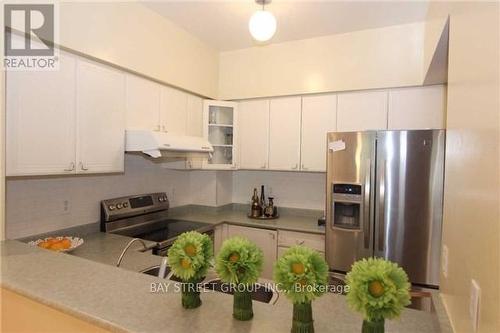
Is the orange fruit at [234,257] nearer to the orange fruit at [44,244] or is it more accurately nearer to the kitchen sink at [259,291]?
the kitchen sink at [259,291]

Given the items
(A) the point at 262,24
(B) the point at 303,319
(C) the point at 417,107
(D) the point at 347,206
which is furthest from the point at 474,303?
(C) the point at 417,107

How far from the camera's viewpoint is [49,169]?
70.7 inches

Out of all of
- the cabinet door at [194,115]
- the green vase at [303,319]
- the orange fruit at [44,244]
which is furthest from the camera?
the cabinet door at [194,115]

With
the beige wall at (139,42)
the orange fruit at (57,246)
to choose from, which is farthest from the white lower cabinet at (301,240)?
the orange fruit at (57,246)

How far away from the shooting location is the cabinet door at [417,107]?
2465 mm

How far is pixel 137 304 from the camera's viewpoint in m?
0.94

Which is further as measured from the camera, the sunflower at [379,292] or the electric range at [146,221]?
the electric range at [146,221]

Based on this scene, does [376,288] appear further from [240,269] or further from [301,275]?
[240,269]

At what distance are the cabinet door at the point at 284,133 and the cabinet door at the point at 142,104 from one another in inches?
45.8

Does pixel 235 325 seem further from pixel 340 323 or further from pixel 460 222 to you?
pixel 460 222

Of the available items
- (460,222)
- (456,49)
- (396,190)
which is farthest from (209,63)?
(460,222)

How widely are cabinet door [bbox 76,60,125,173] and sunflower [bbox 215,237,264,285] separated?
5.15ft

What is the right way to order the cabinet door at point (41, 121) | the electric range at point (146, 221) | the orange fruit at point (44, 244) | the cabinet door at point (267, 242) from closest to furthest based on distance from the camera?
1. the cabinet door at point (41, 121)
2. the orange fruit at point (44, 244)
3. the electric range at point (146, 221)
4. the cabinet door at point (267, 242)

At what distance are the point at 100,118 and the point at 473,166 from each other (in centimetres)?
214
